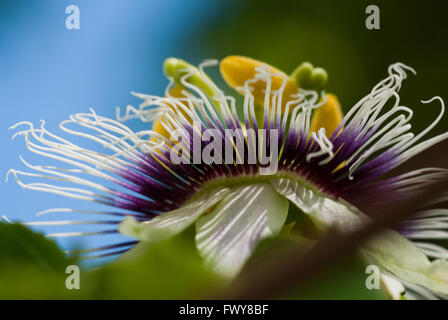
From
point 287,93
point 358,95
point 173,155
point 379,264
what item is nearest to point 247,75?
point 287,93

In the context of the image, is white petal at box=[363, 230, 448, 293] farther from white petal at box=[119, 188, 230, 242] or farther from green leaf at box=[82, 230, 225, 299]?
green leaf at box=[82, 230, 225, 299]

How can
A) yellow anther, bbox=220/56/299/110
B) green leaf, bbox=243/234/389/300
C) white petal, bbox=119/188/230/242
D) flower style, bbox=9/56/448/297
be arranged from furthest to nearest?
yellow anther, bbox=220/56/299/110 → flower style, bbox=9/56/448/297 → white petal, bbox=119/188/230/242 → green leaf, bbox=243/234/389/300

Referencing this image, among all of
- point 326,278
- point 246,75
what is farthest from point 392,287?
point 246,75

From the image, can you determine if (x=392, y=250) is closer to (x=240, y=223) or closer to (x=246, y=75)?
(x=240, y=223)

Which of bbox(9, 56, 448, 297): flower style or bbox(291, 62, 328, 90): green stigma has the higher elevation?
bbox(291, 62, 328, 90): green stigma

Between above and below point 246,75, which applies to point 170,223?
below

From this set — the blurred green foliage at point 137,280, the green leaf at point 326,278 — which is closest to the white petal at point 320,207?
the green leaf at point 326,278

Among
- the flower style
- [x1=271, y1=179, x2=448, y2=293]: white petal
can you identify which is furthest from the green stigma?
[x1=271, y1=179, x2=448, y2=293]: white petal
